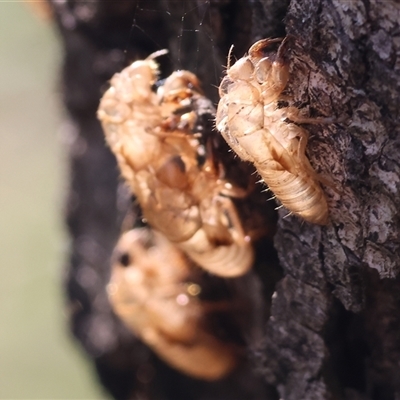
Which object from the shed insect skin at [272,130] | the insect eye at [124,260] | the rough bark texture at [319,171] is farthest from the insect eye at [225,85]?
the insect eye at [124,260]

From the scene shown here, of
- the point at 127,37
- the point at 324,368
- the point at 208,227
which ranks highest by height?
the point at 127,37

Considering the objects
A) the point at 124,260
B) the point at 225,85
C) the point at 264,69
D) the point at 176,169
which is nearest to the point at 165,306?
the point at 124,260

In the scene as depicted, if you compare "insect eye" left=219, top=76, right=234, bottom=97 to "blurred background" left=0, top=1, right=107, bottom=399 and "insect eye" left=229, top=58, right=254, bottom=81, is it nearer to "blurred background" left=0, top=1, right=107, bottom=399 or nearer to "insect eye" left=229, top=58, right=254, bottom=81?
"insect eye" left=229, top=58, right=254, bottom=81

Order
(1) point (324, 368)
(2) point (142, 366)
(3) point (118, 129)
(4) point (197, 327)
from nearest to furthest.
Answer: (1) point (324, 368)
(3) point (118, 129)
(4) point (197, 327)
(2) point (142, 366)

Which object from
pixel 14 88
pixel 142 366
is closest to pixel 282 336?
pixel 142 366

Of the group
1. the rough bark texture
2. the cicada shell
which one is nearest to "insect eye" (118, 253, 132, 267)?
the cicada shell

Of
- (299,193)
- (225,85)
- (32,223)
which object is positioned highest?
(225,85)

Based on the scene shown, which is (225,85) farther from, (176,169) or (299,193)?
(176,169)

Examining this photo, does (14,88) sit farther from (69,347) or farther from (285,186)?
(285,186)
